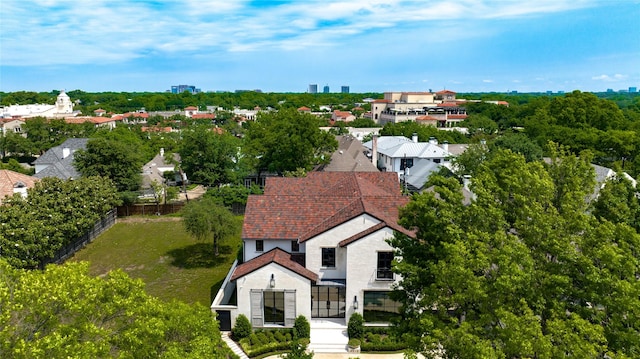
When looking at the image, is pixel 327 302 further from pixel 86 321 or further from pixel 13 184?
pixel 13 184

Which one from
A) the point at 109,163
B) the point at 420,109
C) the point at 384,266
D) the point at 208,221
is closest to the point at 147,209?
the point at 109,163

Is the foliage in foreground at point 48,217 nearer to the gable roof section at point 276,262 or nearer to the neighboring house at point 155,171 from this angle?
the neighboring house at point 155,171

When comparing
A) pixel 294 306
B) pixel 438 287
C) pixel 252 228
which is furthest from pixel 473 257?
pixel 252 228

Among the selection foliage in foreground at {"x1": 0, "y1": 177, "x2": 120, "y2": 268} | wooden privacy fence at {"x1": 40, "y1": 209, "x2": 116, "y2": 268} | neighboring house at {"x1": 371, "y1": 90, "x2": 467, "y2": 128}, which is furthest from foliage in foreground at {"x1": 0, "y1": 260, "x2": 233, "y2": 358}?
neighboring house at {"x1": 371, "y1": 90, "x2": 467, "y2": 128}

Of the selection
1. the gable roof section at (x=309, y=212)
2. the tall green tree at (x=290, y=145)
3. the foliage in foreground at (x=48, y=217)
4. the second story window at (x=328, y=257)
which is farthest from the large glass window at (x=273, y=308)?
the tall green tree at (x=290, y=145)

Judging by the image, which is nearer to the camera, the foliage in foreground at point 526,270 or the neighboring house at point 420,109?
the foliage in foreground at point 526,270

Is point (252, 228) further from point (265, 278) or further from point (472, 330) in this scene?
point (472, 330)
